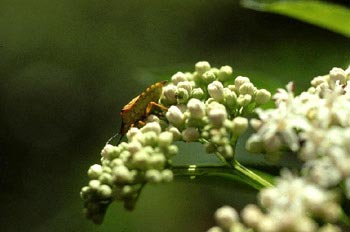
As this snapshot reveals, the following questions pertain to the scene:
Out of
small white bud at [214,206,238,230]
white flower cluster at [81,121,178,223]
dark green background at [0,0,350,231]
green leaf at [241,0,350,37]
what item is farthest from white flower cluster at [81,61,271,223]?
dark green background at [0,0,350,231]

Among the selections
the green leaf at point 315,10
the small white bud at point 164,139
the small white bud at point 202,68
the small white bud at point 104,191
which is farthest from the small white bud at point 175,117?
the green leaf at point 315,10

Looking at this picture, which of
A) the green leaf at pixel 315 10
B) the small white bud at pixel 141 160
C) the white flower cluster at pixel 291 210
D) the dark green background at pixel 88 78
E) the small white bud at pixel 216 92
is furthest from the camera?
the dark green background at pixel 88 78

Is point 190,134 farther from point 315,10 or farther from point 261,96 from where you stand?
point 315,10

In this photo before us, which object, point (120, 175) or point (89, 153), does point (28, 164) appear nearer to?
point (89, 153)

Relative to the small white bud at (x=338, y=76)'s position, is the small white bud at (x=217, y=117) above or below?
below

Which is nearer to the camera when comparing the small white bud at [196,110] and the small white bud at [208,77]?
the small white bud at [196,110]

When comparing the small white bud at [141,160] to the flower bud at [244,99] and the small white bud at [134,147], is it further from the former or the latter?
the flower bud at [244,99]

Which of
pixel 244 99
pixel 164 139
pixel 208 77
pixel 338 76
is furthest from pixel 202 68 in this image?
pixel 164 139
